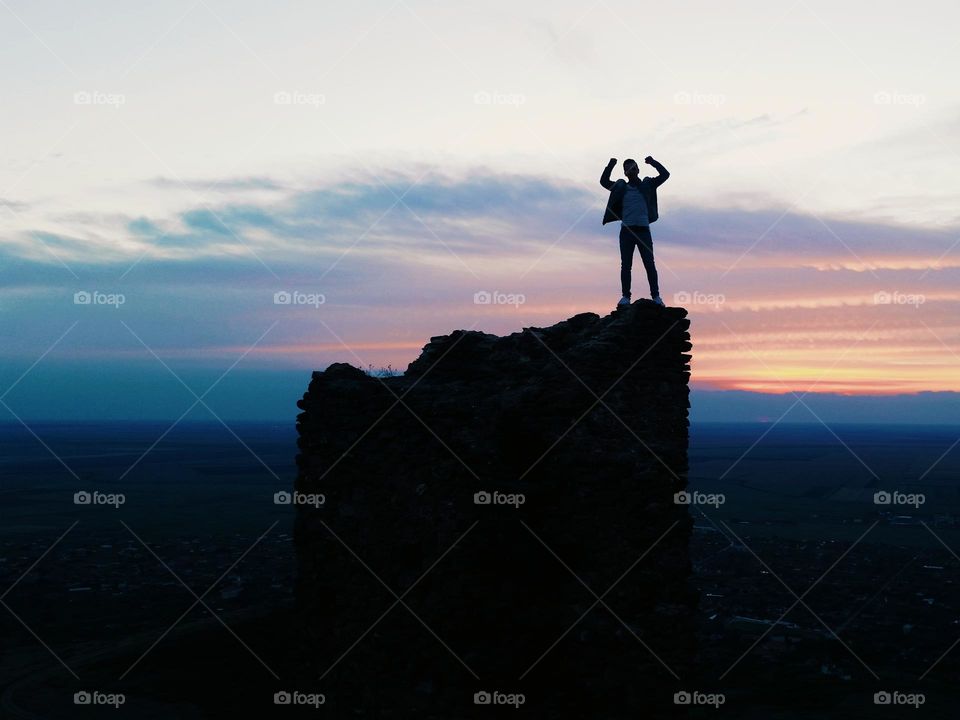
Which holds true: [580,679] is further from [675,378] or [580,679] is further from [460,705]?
[675,378]

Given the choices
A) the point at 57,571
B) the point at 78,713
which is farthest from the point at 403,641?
the point at 57,571

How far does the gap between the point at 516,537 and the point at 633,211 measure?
4849 millimetres

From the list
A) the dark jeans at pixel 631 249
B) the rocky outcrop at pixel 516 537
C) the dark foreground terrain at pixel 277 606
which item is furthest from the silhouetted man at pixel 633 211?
the dark foreground terrain at pixel 277 606

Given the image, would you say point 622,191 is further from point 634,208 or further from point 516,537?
point 516,537

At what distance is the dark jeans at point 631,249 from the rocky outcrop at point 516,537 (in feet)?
2.44

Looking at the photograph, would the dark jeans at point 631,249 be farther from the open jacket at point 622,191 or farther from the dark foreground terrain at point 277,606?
the dark foreground terrain at point 277,606

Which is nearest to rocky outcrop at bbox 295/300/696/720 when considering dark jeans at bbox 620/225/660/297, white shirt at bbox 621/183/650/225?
dark jeans at bbox 620/225/660/297

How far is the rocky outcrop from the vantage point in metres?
11.2

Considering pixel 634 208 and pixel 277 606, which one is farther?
pixel 277 606

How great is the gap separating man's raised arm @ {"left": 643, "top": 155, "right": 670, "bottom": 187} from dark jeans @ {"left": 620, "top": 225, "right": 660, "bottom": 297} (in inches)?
26.3

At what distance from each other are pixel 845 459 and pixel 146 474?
120 m

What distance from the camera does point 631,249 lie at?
1309 cm

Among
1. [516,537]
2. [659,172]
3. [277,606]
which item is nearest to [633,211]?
[659,172]

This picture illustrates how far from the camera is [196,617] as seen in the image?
36.5 m
